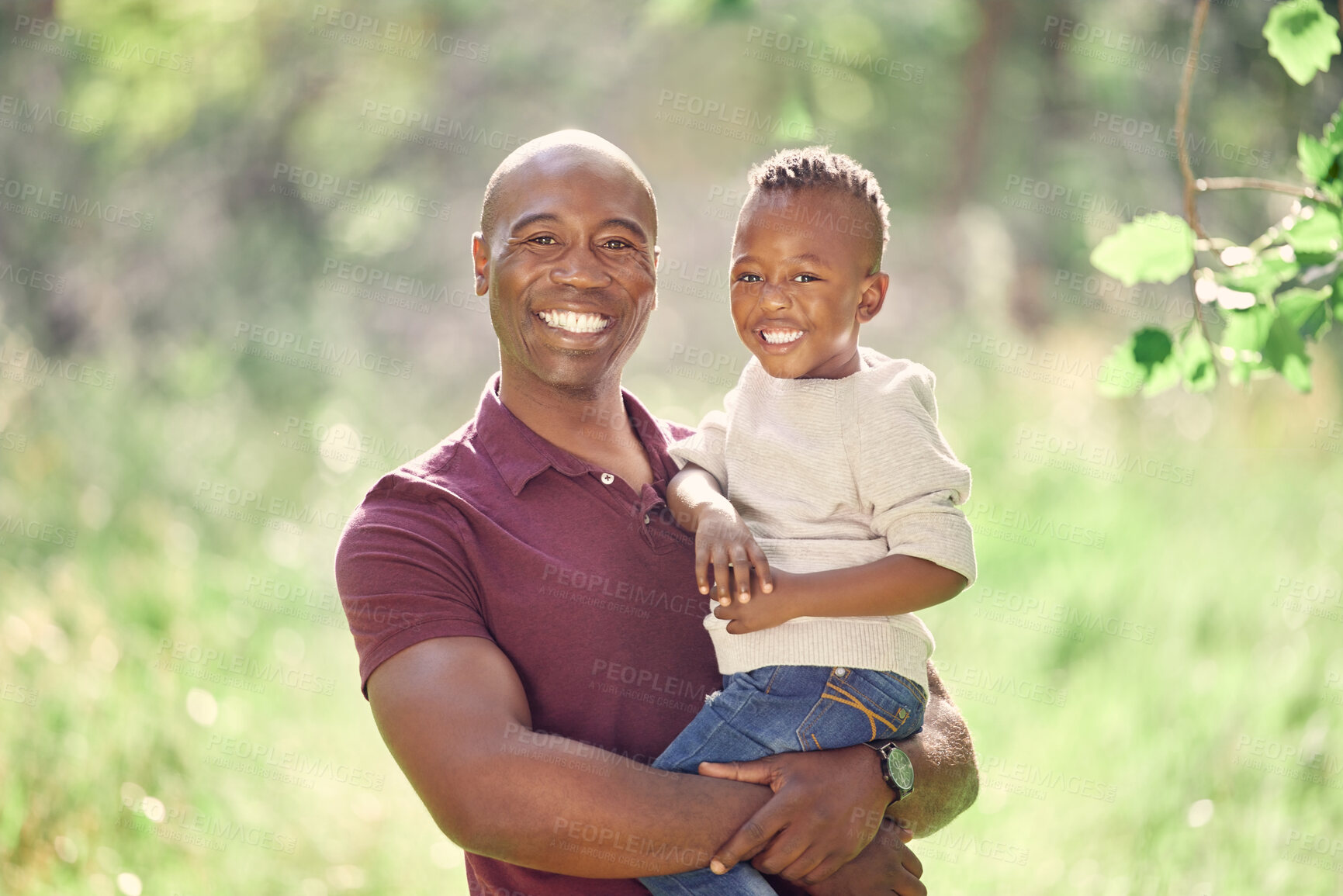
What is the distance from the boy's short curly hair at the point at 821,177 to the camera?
217 cm

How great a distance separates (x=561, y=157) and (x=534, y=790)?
134 centimetres

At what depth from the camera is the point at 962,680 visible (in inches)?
208

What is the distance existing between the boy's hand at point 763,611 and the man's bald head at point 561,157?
0.94m

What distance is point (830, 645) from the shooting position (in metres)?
2.09

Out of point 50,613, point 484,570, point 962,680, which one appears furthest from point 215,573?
point 484,570

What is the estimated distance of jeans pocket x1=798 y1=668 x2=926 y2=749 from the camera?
6.82 feet

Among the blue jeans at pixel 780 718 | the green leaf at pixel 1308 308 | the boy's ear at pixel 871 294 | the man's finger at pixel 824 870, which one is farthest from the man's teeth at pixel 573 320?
the green leaf at pixel 1308 308

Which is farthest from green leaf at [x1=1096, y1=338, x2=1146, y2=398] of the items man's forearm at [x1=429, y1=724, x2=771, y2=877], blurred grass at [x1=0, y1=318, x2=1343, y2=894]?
blurred grass at [x1=0, y1=318, x2=1343, y2=894]

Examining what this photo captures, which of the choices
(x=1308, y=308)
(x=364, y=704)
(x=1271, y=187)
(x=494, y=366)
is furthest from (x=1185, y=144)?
(x=494, y=366)

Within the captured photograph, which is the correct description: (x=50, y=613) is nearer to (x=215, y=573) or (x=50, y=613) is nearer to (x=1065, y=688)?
(x=215, y=573)

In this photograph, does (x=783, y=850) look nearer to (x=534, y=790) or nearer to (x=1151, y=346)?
(x=534, y=790)

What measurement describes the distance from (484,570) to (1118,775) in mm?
3465

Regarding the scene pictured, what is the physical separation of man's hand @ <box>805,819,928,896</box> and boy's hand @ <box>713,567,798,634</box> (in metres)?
0.50

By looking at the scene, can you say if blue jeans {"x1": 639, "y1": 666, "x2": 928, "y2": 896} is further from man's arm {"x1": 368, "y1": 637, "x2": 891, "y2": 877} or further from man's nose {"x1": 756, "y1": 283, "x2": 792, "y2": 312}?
man's nose {"x1": 756, "y1": 283, "x2": 792, "y2": 312}
